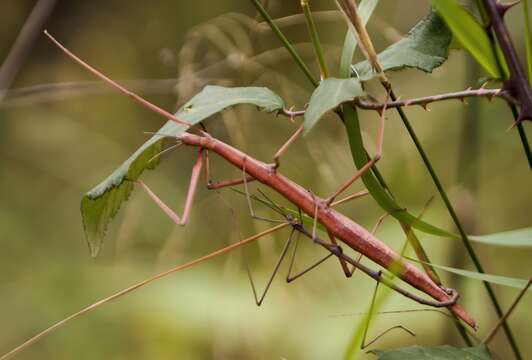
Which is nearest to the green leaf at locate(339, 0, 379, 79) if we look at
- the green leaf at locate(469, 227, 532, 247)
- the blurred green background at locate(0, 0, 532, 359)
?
the green leaf at locate(469, 227, 532, 247)

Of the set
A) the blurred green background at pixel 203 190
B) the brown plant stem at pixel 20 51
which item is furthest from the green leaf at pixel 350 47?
the brown plant stem at pixel 20 51

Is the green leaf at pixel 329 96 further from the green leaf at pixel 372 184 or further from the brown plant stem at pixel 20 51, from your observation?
the brown plant stem at pixel 20 51

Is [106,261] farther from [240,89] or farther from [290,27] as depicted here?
[240,89]

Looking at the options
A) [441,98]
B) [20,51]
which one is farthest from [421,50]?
[20,51]

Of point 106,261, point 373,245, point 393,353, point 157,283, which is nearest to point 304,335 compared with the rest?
point 157,283

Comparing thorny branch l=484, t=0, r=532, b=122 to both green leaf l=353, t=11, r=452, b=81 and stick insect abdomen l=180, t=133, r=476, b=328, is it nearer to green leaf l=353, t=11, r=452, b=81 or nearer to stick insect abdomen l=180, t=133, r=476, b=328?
green leaf l=353, t=11, r=452, b=81

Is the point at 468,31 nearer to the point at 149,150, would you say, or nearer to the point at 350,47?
the point at 350,47
